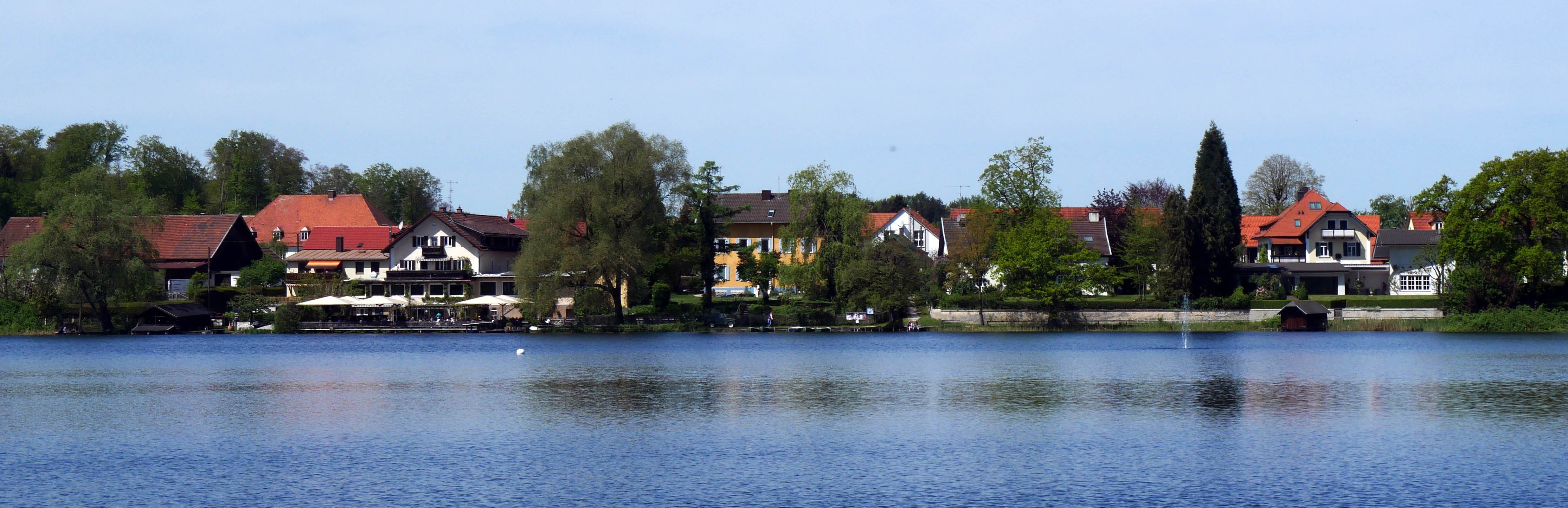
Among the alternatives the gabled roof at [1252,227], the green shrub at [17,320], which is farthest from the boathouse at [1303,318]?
the green shrub at [17,320]

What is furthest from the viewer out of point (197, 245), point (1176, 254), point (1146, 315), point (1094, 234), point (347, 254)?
point (1094, 234)

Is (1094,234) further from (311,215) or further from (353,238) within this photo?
(311,215)

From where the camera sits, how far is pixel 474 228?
91188mm


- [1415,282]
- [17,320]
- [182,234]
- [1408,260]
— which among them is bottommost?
[17,320]

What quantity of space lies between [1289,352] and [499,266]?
5597 centimetres

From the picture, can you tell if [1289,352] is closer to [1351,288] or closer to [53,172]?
[1351,288]

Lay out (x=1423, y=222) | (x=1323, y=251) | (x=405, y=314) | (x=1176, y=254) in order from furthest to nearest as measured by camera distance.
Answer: (x=1423, y=222)
(x=1323, y=251)
(x=405, y=314)
(x=1176, y=254)

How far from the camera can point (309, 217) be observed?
4168 inches

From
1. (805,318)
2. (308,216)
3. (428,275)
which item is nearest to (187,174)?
(308,216)

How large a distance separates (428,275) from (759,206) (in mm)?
27897

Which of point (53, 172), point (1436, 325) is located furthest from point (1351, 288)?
point (53, 172)

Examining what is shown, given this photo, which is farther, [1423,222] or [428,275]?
[1423,222]

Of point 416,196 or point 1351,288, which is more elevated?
point 416,196

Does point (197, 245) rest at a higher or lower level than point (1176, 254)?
higher
